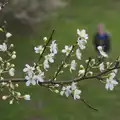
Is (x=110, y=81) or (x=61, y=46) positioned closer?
(x=110, y=81)

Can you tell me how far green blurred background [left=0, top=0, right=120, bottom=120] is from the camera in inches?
333

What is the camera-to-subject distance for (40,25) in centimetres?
1223

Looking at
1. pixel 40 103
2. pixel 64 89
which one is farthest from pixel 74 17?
pixel 64 89

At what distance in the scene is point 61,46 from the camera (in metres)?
11.7

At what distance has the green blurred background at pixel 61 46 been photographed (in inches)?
333

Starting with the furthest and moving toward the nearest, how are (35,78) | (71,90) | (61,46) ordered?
(61,46), (71,90), (35,78)

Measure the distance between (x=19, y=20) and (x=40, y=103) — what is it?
3088 mm

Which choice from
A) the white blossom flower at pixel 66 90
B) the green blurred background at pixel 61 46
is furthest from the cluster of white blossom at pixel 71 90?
the green blurred background at pixel 61 46

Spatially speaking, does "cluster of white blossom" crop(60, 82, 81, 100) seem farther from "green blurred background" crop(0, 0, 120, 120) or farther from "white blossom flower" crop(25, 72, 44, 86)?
"green blurred background" crop(0, 0, 120, 120)

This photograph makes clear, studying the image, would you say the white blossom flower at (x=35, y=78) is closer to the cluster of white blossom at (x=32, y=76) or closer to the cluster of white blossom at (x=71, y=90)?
the cluster of white blossom at (x=32, y=76)

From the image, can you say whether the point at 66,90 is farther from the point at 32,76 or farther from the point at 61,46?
the point at 61,46

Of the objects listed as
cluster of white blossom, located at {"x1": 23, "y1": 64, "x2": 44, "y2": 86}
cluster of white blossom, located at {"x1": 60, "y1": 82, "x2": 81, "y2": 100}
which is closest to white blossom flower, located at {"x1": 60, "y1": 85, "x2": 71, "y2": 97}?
cluster of white blossom, located at {"x1": 60, "y1": 82, "x2": 81, "y2": 100}

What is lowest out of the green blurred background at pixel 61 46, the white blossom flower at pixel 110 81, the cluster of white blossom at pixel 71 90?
the cluster of white blossom at pixel 71 90

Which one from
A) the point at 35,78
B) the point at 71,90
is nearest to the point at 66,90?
the point at 71,90
